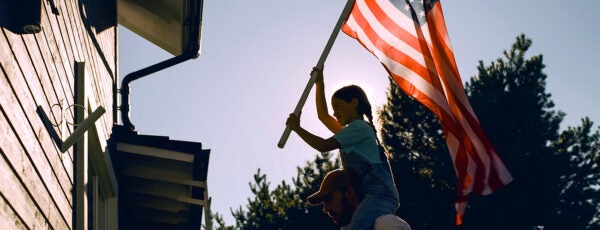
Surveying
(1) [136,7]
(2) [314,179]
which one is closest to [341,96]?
(1) [136,7]

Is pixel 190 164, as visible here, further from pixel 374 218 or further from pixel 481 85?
pixel 481 85

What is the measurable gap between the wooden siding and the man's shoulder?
161 centimetres

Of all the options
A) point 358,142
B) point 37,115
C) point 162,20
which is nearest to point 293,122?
point 358,142

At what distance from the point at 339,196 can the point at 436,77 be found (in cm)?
169

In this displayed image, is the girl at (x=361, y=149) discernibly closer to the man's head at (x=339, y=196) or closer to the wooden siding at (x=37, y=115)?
the man's head at (x=339, y=196)

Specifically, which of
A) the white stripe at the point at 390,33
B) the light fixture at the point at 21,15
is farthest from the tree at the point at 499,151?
the light fixture at the point at 21,15

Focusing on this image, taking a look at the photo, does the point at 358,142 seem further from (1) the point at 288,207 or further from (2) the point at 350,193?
(1) the point at 288,207

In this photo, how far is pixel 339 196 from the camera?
439cm

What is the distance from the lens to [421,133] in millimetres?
29094

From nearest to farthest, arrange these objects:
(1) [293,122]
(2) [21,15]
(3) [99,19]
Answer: (2) [21,15] → (1) [293,122] → (3) [99,19]

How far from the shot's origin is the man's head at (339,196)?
172 inches

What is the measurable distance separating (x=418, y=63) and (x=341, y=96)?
3.68ft

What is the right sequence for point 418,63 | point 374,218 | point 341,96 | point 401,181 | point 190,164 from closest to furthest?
point 374,218, point 341,96, point 418,63, point 190,164, point 401,181

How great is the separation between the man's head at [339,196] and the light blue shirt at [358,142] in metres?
0.18
